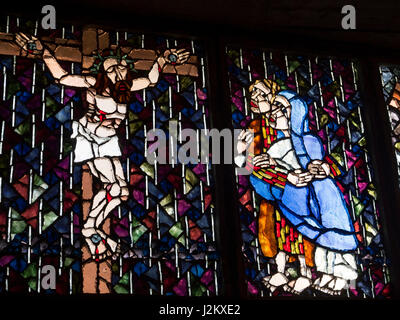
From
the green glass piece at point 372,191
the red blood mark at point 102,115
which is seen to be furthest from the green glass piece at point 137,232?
the green glass piece at point 372,191

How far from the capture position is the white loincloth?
488 cm

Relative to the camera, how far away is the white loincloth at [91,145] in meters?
4.88

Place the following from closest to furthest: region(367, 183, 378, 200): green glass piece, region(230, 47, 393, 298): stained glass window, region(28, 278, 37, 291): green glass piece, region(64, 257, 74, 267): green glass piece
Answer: region(28, 278, 37, 291): green glass piece
region(64, 257, 74, 267): green glass piece
region(230, 47, 393, 298): stained glass window
region(367, 183, 378, 200): green glass piece

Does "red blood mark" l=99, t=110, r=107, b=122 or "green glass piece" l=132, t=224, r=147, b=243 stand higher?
"red blood mark" l=99, t=110, r=107, b=122

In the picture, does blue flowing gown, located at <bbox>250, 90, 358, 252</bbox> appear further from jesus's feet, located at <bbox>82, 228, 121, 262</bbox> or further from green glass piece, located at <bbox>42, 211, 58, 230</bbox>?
green glass piece, located at <bbox>42, 211, 58, 230</bbox>

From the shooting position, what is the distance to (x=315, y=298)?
4758 mm

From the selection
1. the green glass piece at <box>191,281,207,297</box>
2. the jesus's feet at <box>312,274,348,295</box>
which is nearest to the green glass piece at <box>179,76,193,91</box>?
the green glass piece at <box>191,281,207,297</box>

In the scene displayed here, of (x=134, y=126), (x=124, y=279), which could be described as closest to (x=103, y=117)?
(x=134, y=126)

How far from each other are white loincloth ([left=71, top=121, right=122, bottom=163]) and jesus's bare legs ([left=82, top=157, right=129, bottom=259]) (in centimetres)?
4

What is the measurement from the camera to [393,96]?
5.72 metres

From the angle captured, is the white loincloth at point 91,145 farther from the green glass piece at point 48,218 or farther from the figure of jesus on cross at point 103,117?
the green glass piece at point 48,218

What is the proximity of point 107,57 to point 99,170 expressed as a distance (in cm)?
82

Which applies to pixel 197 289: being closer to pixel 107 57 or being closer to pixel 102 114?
pixel 102 114

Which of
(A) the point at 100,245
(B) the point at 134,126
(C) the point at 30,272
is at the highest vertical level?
(B) the point at 134,126
